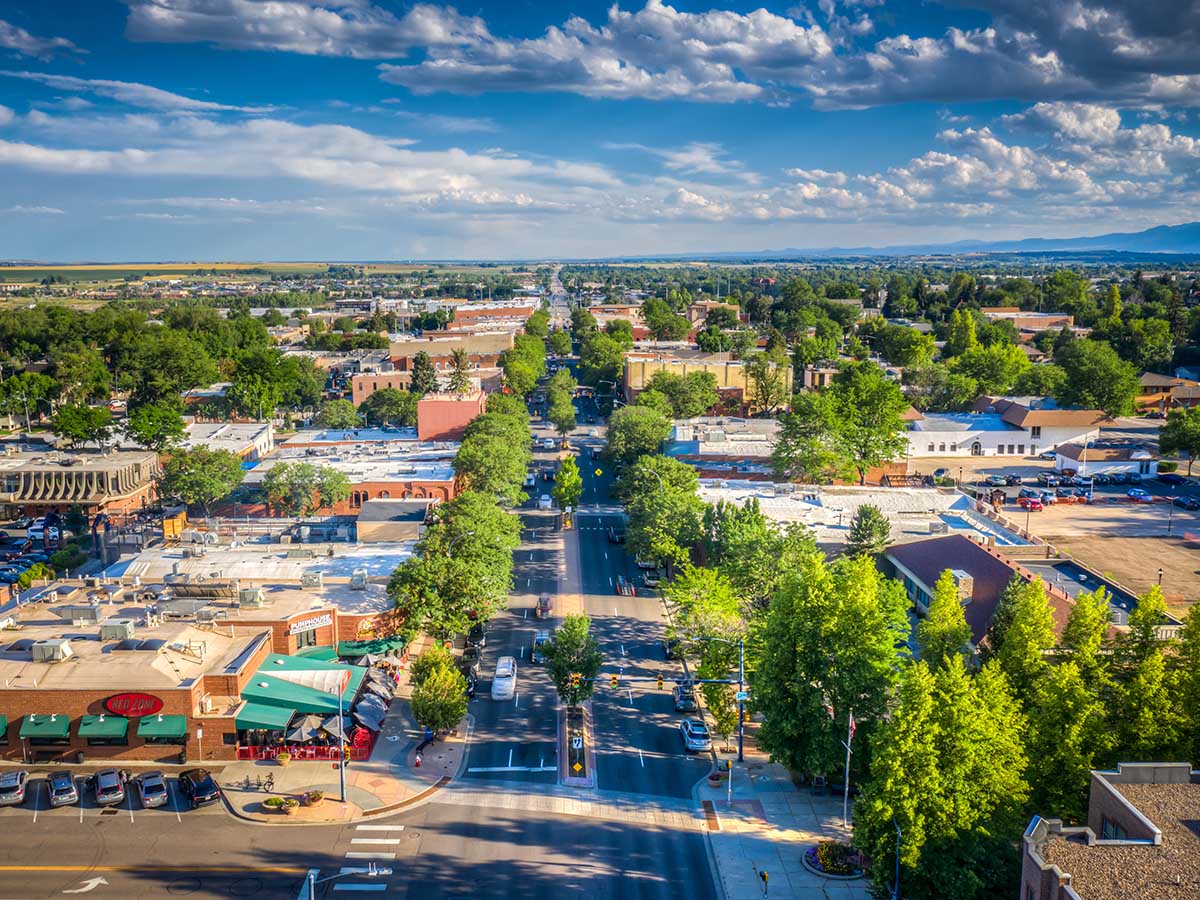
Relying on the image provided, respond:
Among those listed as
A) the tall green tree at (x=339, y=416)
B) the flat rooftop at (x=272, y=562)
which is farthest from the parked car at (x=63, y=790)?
the tall green tree at (x=339, y=416)

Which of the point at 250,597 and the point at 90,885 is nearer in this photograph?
the point at 90,885

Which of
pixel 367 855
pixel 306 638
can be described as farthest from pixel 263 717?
pixel 367 855

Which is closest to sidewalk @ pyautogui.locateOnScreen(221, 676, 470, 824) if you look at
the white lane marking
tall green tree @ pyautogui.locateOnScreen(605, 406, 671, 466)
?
the white lane marking

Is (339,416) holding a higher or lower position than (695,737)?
higher

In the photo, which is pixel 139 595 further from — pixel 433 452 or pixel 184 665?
pixel 433 452

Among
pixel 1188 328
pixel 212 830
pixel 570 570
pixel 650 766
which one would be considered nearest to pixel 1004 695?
pixel 650 766

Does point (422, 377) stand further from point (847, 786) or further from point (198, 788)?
point (847, 786)
